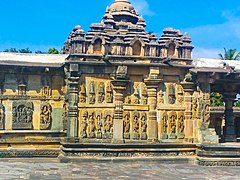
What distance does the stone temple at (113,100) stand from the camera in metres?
14.1

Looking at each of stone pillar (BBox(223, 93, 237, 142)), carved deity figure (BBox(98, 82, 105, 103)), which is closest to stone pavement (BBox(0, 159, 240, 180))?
carved deity figure (BBox(98, 82, 105, 103))

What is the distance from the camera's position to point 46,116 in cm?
1505

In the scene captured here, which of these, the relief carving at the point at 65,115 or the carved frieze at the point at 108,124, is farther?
the relief carving at the point at 65,115

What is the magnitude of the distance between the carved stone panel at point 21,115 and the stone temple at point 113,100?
0.04 meters

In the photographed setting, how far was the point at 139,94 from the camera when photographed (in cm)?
1462

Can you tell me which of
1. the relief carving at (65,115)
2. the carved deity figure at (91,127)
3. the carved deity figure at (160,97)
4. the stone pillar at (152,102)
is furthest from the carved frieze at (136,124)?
the relief carving at (65,115)

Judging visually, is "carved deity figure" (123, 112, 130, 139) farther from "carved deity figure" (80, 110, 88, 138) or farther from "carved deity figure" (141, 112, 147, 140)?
"carved deity figure" (80, 110, 88, 138)

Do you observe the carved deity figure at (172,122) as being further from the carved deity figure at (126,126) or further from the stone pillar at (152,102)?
the carved deity figure at (126,126)

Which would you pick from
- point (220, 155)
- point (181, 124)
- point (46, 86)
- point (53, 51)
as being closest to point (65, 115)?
point (46, 86)

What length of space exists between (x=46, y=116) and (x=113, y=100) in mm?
2687

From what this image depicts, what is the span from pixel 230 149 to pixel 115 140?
12.9ft

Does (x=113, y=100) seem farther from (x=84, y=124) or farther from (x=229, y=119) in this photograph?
(x=229, y=119)

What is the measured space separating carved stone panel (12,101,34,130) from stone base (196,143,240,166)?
6363 mm

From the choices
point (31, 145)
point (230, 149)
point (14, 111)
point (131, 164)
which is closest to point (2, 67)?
point (14, 111)
